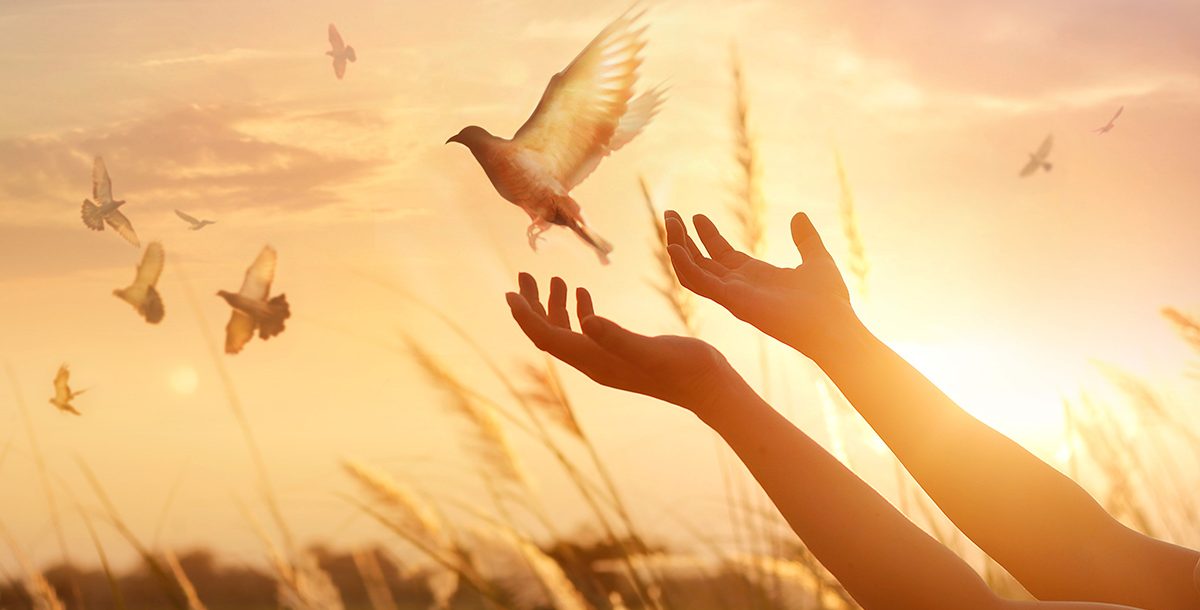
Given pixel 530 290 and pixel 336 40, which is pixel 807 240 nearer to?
pixel 530 290

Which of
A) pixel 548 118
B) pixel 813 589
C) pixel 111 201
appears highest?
pixel 111 201

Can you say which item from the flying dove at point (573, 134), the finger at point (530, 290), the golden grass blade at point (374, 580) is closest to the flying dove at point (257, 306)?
the golden grass blade at point (374, 580)

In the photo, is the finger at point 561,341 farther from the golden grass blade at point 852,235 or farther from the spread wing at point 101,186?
the spread wing at point 101,186

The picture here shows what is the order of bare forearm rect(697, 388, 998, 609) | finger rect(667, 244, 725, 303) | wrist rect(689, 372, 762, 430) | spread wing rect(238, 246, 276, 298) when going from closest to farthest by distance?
1. bare forearm rect(697, 388, 998, 609)
2. wrist rect(689, 372, 762, 430)
3. finger rect(667, 244, 725, 303)
4. spread wing rect(238, 246, 276, 298)

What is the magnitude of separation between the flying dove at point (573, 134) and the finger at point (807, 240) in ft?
0.84

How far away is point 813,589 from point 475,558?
1.82 feet

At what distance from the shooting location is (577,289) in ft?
3.80


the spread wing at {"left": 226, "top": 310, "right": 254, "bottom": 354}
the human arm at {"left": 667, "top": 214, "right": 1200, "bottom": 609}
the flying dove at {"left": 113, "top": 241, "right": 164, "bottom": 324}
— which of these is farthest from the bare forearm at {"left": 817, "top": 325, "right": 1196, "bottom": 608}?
the flying dove at {"left": 113, "top": 241, "right": 164, "bottom": 324}

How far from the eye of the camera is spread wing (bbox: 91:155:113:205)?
8.26ft

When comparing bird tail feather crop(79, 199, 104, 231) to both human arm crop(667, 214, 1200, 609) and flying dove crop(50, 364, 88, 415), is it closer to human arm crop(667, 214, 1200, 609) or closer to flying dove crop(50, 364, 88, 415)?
flying dove crop(50, 364, 88, 415)

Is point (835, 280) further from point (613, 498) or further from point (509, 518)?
point (509, 518)

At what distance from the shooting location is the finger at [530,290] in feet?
3.73

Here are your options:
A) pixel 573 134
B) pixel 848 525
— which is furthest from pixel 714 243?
pixel 848 525

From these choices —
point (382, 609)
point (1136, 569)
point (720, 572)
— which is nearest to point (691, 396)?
point (1136, 569)
